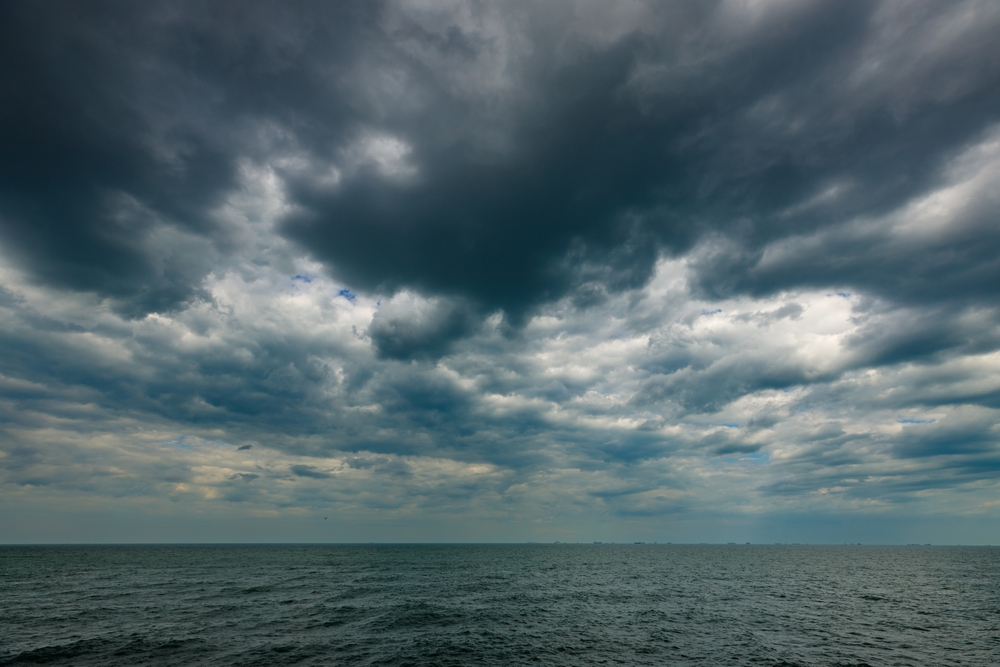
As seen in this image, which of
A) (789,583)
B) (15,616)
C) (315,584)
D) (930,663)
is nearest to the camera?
(930,663)

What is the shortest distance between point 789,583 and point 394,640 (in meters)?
82.0

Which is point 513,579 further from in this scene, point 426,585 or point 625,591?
point 625,591

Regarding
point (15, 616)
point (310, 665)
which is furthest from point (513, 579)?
point (15, 616)

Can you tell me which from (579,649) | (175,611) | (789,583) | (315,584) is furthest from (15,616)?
(789,583)

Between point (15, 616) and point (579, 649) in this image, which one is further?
point (15, 616)

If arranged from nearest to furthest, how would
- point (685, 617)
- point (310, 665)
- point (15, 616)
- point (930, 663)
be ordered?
point (310, 665) → point (930, 663) → point (15, 616) → point (685, 617)

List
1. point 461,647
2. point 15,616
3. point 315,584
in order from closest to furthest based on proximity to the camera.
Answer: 1. point 461,647
2. point 15,616
3. point 315,584

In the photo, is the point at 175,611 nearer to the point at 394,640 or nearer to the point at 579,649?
the point at 394,640

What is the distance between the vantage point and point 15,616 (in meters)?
46.7

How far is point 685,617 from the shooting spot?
163 feet

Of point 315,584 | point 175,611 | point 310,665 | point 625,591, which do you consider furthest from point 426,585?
point 310,665

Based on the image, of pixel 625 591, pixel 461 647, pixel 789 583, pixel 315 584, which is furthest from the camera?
pixel 789 583

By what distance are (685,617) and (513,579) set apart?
149ft

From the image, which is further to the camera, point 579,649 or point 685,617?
point 685,617
